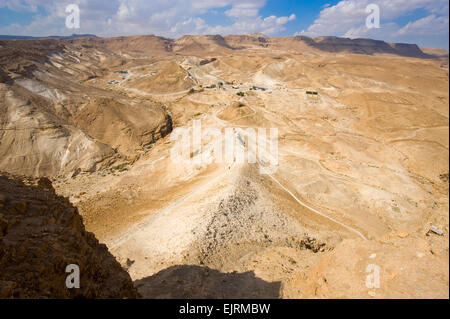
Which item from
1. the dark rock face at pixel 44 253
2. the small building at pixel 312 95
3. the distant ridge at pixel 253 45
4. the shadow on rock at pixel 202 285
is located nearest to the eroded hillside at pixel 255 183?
the shadow on rock at pixel 202 285

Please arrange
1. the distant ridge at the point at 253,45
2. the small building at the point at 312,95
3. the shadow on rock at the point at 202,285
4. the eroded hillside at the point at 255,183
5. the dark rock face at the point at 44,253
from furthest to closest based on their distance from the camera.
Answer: the distant ridge at the point at 253,45 → the small building at the point at 312,95 → the eroded hillside at the point at 255,183 → the shadow on rock at the point at 202,285 → the dark rock face at the point at 44,253

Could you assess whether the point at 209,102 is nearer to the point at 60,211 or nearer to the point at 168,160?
the point at 168,160

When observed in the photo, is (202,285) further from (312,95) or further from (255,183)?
(312,95)

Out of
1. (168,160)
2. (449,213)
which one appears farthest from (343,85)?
(168,160)

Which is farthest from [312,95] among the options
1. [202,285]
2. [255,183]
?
[202,285]

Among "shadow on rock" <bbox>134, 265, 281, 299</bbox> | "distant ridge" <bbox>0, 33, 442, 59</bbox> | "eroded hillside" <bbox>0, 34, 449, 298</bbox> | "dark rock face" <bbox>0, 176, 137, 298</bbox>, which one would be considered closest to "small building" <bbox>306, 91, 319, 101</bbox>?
"eroded hillside" <bbox>0, 34, 449, 298</bbox>

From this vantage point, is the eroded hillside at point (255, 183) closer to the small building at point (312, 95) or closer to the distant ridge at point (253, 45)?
the small building at point (312, 95)
